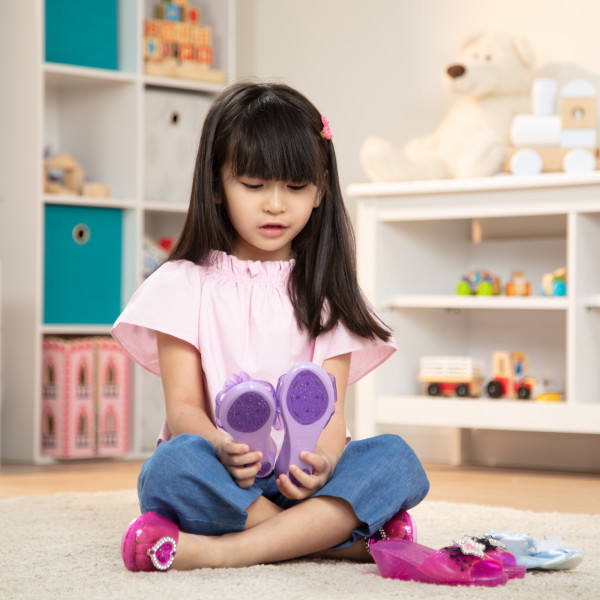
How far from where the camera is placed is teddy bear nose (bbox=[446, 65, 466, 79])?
234 cm

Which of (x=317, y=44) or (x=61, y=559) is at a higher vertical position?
(x=317, y=44)

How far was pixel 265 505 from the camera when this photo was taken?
1.12m

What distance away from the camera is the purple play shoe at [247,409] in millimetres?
1018

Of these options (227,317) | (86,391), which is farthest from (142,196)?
(227,317)

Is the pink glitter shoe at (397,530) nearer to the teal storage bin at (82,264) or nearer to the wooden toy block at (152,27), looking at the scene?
the teal storage bin at (82,264)

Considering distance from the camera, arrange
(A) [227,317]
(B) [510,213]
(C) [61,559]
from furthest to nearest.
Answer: (B) [510,213], (A) [227,317], (C) [61,559]

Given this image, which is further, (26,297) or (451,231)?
(451,231)

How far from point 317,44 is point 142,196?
0.68m

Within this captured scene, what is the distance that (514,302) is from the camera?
2.11 meters

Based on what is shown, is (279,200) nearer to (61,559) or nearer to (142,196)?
(61,559)

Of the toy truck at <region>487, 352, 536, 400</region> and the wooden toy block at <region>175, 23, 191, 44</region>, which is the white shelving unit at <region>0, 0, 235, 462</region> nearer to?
the wooden toy block at <region>175, 23, 191, 44</region>

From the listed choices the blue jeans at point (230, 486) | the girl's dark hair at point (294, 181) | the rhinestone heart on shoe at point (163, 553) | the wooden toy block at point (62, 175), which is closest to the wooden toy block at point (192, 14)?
the wooden toy block at point (62, 175)

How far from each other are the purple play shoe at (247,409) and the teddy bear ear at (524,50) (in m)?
1.49

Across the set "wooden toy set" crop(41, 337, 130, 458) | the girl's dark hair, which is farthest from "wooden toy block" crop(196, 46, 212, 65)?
the girl's dark hair
